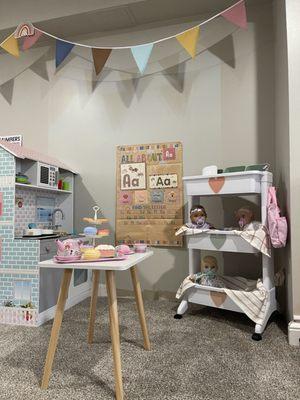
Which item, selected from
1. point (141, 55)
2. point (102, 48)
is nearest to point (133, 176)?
point (141, 55)

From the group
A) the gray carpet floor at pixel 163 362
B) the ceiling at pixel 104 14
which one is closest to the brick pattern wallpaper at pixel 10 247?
the gray carpet floor at pixel 163 362

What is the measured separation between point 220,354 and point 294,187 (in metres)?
1.11

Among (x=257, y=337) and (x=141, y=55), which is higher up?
(x=141, y=55)

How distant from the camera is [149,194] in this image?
9.75 ft

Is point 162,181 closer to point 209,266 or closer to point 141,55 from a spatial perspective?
point 209,266

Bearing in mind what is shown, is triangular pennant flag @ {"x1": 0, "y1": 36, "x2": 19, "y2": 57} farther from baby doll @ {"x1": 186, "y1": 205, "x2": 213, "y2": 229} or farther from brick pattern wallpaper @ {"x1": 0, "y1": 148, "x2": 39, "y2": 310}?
baby doll @ {"x1": 186, "y1": 205, "x2": 213, "y2": 229}

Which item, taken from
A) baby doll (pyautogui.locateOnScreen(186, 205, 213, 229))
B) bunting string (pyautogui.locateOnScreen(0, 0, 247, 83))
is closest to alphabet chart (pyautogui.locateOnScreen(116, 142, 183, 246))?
baby doll (pyautogui.locateOnScreen(186, 205, 213, 229))

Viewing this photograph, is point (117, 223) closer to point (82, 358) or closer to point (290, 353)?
point (82, 358)

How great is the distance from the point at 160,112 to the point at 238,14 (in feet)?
3.37

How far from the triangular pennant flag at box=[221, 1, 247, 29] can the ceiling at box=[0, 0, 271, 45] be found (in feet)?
1.07

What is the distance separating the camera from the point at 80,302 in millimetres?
2834

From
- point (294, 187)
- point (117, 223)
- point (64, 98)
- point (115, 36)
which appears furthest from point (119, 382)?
point (115, 36)

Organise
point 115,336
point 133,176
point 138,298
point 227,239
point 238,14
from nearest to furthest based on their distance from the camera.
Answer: point 115,336, point 138,298, point 227,239, point 238,14, point 133,176

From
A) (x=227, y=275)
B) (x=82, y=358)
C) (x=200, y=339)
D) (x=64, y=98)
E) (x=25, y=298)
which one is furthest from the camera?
(x=64, y=98)
